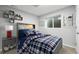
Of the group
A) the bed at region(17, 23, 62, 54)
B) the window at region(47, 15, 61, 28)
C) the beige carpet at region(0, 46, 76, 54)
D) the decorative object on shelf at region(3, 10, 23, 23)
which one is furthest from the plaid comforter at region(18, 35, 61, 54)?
the decorative object on shelf at region(3, 10, 23, 23)

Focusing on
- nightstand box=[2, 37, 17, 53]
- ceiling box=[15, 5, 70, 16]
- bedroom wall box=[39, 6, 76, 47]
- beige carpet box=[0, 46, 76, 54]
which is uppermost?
ceiling box=[15, 5, 70, 16]

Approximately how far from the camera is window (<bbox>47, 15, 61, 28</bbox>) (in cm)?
131

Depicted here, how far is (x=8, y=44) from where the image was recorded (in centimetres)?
128

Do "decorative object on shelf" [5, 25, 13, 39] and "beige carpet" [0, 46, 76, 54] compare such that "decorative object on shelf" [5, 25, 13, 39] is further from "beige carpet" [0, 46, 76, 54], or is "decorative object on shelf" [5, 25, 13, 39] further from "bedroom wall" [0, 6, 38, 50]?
"beige carpet" [0, 46, 76, 54]

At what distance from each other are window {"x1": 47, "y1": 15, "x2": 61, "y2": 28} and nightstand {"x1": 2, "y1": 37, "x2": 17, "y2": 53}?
0.64 meters

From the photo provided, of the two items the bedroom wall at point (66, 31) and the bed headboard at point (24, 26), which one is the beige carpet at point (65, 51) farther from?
the bed headboard at point (24, 26)

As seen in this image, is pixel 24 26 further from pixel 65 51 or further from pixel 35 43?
pixel 65 51

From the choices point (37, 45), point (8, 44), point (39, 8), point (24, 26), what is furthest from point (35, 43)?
point (39, 8)

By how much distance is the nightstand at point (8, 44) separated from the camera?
1247mm

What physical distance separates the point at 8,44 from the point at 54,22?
0.86 m

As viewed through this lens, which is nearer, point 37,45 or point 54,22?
point 37,45

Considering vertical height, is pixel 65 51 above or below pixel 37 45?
below

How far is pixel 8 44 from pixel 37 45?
48 cm

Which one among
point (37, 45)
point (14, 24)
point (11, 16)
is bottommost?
point (37, 45)
